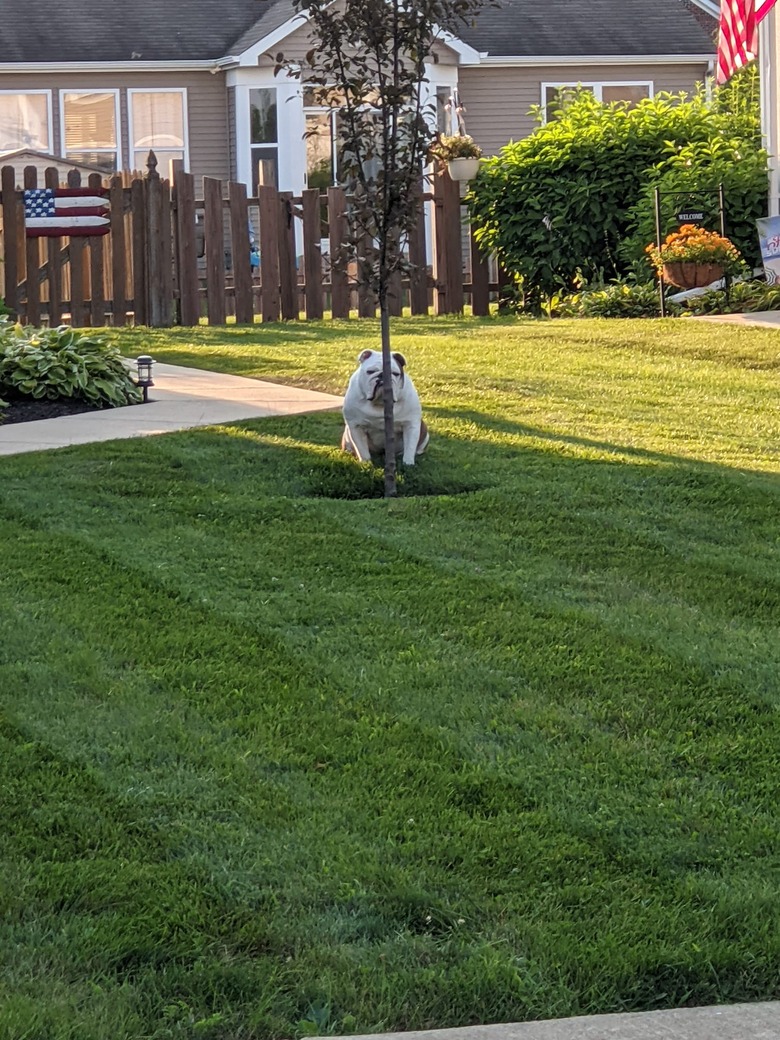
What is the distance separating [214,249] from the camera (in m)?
14.6

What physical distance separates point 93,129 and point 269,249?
1085 cm

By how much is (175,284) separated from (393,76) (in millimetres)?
8765

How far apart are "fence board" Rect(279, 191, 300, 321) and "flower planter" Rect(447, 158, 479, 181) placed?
2131 mm

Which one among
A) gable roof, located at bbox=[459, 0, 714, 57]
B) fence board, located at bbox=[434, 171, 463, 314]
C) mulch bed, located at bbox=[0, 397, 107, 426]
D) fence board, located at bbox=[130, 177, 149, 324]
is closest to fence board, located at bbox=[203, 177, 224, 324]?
fence board, located at bbox=[130, 177, 149, 324]

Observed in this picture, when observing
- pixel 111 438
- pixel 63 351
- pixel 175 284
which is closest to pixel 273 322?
pixel 175 284

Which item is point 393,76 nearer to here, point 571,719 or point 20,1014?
point 571,719

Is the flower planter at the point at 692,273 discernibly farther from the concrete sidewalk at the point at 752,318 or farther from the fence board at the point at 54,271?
the fence board at the point at 54,271

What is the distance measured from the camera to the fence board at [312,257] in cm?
1459

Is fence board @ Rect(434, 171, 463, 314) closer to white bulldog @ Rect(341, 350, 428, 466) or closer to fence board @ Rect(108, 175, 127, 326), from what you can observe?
fence board @ Rect(108, 175, 127, 326)

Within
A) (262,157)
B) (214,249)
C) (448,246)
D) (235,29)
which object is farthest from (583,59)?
(214,249)

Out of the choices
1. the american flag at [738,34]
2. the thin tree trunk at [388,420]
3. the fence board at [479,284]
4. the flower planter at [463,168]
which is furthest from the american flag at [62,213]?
the thin tree trunk at [388,420]

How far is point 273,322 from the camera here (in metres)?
14.4

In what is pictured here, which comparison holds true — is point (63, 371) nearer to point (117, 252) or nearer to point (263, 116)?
point (117, 252)

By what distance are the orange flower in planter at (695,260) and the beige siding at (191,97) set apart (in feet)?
41.3
